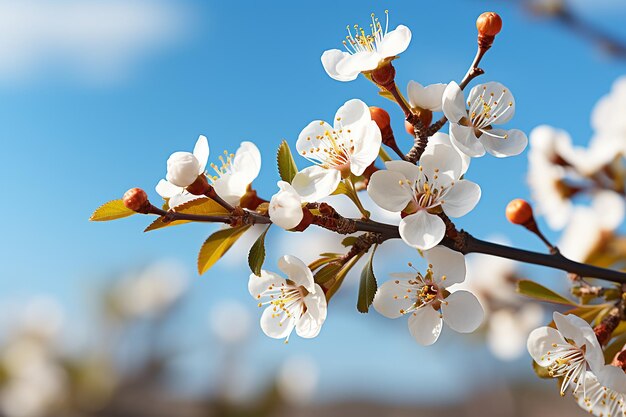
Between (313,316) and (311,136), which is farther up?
(311,136)

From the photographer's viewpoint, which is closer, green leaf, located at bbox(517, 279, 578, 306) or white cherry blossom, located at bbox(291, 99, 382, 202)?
white cherry blossom, located at bbox(291, 99, 382, 202)

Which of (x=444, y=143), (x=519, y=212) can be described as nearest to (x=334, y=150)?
(x=444, y=143)

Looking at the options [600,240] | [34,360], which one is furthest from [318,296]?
[34,360]

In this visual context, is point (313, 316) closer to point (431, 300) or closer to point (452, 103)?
point (431, 300)

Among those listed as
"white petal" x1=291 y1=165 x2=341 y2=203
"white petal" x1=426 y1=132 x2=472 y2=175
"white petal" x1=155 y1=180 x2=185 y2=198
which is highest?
"white petal" x1=426 y1=132 x2=472 y2=175

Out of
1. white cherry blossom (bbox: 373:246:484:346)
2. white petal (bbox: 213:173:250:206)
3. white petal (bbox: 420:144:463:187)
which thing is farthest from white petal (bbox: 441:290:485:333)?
white petal (bbox: 213:173:250:206)

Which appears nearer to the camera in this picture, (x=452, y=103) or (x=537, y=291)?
(x=452, y=103)

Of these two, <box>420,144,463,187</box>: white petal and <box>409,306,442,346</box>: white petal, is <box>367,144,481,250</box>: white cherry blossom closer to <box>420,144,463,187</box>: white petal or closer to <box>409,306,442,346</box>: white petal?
<box>420,144,463,187</box>: white petal
